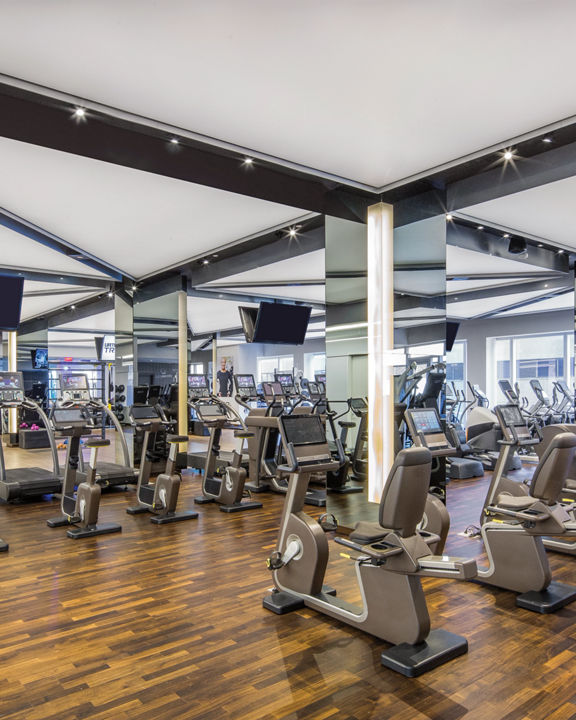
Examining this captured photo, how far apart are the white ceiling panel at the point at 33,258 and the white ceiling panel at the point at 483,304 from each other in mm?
7129

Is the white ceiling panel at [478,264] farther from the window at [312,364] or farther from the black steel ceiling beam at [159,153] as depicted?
the window at [312,364]

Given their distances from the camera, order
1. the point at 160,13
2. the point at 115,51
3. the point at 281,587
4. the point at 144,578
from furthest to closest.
Result: the point at 144,578
the point at 281,587
the point at 115,51
the point at 160,13

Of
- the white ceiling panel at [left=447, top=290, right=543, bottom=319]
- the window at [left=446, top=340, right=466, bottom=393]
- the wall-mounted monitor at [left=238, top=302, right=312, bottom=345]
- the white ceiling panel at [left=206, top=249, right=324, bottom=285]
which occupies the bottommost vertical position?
the window at [left=446, top=340, right=466, bottom=393]

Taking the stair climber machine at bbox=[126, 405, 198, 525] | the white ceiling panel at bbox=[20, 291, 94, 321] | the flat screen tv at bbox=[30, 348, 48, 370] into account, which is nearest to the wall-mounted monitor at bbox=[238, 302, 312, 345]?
the stair climber machine at bbox=[126, 405, 198, 525]

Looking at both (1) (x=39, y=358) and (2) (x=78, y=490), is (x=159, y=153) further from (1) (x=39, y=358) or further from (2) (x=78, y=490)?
(1) (x=39, y=358)

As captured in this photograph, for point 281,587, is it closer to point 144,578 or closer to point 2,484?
point 144,578

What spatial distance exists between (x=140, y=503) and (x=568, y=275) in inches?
281

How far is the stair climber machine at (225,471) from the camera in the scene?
237 inches

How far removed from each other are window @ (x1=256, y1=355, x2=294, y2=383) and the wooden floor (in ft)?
51.0

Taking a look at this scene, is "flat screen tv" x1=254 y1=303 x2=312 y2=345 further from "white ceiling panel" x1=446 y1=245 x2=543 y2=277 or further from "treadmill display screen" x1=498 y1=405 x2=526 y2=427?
"treadmill display screen" x1=498 y1=405 x2=526 y2=427

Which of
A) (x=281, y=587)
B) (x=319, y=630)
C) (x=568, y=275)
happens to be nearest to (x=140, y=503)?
(x=281, y=587)

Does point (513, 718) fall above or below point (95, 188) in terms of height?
below

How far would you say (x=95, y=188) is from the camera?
4.92m

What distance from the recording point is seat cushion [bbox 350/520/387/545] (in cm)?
272
